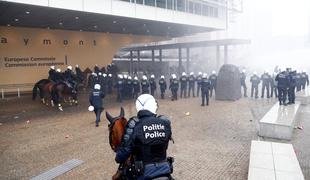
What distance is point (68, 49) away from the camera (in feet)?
92.8

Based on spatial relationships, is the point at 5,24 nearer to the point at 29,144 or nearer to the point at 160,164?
the point at 29,144

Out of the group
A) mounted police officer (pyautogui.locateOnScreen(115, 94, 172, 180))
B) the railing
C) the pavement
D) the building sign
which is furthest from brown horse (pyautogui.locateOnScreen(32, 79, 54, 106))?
mounted police officer (pyautogui.locateOnScreen(115, 94, 172, 180))

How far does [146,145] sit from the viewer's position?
12.2ft

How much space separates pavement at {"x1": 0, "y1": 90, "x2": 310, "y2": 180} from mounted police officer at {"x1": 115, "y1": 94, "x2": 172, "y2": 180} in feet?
12.2

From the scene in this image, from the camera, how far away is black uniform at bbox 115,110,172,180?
12.1 ft

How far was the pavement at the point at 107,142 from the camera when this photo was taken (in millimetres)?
7809

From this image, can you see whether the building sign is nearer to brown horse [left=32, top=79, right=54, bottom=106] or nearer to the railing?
Result: the railing

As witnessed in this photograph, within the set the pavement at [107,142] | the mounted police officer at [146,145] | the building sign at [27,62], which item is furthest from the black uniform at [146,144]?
the building sign at [27,62]

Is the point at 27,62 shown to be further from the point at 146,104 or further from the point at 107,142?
the point at 146,104

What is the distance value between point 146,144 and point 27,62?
80.6ft

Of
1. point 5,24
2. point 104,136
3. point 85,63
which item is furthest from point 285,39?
point 104,136

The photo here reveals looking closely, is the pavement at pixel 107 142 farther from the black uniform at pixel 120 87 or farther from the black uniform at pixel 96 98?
the black uniform at pixel 120 87

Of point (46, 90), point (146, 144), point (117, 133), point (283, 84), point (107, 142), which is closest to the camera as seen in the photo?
point (146, 144)

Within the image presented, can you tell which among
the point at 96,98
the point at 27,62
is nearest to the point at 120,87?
the point at 96,98
